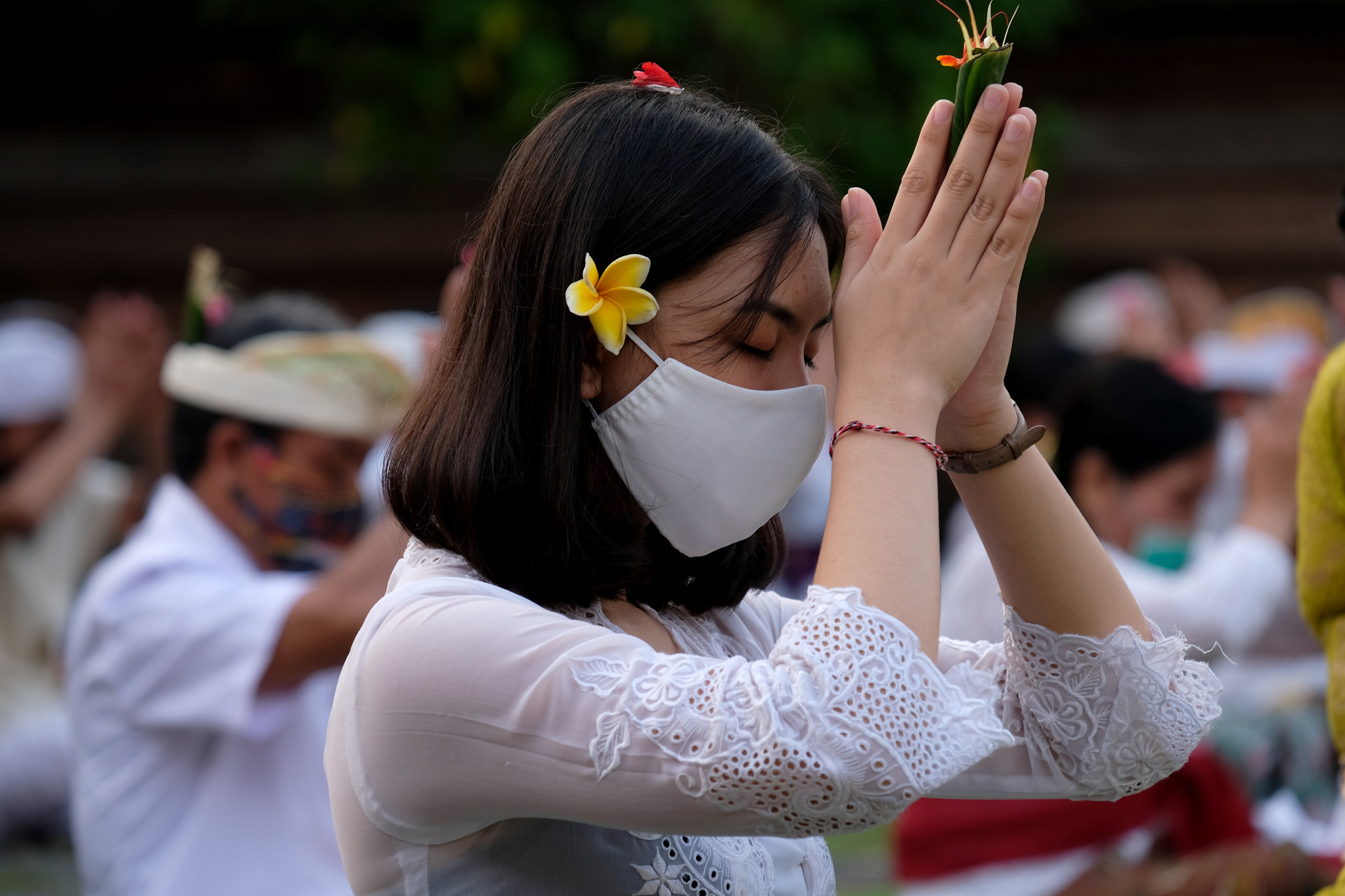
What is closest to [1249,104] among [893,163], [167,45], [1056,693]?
[893,163]

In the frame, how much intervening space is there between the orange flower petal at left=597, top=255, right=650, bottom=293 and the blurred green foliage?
413 centimetres

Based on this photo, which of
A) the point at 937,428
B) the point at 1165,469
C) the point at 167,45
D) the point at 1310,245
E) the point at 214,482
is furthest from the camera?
the point at 167,45

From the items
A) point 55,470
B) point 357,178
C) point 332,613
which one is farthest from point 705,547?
point 357,178

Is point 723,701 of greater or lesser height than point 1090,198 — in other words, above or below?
above

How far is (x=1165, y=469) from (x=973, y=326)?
254 cm

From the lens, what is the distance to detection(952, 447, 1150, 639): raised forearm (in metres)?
1.65

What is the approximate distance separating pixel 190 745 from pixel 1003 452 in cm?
225

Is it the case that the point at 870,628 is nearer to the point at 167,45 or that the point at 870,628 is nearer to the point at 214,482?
the point at 214,482

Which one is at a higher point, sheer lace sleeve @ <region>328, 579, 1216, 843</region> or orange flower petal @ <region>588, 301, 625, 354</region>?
orange flower petal @ <region>588, 301, 625, 354</region>

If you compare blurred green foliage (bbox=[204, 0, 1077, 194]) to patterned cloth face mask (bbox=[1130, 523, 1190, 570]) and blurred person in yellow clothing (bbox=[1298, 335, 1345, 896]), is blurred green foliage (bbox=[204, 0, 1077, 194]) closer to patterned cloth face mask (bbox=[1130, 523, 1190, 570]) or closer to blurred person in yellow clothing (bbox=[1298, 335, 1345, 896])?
patterned cloth face mask (bbox=[1130, 523, 1190, 570])

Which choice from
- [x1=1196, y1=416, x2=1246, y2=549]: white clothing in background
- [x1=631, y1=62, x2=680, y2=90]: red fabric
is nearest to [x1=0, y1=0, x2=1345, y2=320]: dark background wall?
[x1=1196, y1=416, x2=1246, y2=549]: white clothing in background

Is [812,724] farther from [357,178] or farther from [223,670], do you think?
[357,178]

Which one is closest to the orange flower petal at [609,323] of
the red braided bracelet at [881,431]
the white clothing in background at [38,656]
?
the red braided bracelet at [881,431]

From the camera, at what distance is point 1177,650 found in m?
1.69
